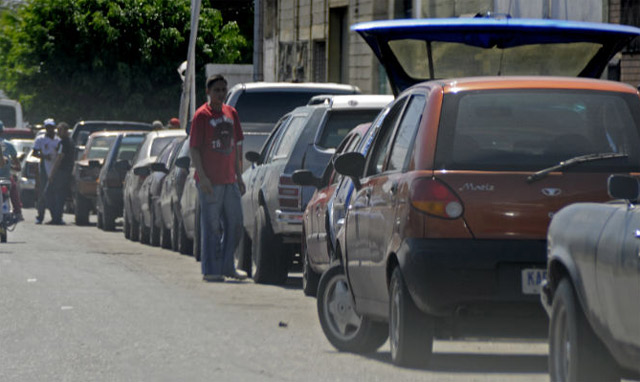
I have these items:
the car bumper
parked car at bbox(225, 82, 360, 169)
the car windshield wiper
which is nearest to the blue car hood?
the car windshield wiper

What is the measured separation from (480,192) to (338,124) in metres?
6.07

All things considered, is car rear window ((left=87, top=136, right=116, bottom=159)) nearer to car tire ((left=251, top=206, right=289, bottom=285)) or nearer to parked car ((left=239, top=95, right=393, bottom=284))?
parked car ((left=239, top=95, right=393, bottom=284))

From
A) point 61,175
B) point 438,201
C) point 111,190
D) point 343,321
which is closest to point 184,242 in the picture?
point 111,190

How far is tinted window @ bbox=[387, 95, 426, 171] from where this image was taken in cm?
895

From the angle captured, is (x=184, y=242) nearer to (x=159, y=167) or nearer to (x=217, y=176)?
(x=159, y=167)

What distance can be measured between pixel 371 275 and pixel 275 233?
17.7ft

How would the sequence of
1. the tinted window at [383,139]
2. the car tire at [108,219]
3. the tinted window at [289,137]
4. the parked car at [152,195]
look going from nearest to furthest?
the tinted window at [383,139]
the tinted window at [289,137]
the parked car at [152,195]
the car tire at [108,219]

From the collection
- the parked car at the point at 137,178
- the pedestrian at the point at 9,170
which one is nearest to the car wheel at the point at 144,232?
the parked car at the point at 137,178

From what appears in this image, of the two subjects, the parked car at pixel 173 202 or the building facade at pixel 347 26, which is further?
the building facade at pixel 347 26

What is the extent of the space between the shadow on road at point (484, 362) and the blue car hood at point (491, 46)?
387 cm

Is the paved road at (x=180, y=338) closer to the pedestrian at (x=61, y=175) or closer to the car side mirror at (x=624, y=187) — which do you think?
the car side mirror at (x=624, y=187)

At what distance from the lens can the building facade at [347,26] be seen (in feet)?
76.1

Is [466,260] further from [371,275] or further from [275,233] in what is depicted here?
[275,233]

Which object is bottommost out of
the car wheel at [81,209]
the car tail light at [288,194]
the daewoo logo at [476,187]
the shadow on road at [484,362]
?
the car wheel at [81,209]
